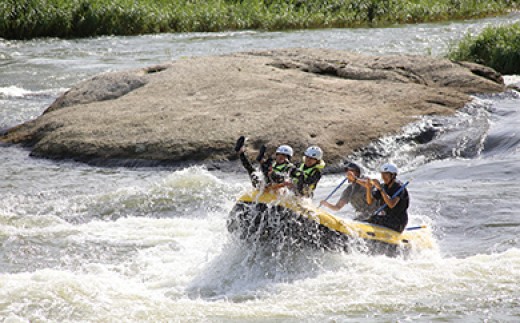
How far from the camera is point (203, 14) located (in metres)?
28.5

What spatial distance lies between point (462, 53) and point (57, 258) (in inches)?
503

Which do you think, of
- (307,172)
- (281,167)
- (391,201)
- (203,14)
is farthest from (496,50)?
(203,14)

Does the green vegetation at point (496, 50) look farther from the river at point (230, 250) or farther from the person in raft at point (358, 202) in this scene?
the person in raft at point (358, 202)

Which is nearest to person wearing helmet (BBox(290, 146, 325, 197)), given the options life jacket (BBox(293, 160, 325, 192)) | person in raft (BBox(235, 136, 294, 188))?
life jacket (BBox(293, 160, 325, 192))

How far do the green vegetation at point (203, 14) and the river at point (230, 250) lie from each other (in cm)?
1104

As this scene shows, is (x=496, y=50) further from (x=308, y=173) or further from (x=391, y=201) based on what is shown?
(x=308, y=173)

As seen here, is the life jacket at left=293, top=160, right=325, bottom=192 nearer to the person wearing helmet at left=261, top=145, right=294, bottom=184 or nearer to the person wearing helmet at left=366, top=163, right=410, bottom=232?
the person wearing helmet at left=261, top=145, right=294, bottom=184

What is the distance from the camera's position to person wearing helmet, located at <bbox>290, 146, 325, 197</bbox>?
29.9 ft

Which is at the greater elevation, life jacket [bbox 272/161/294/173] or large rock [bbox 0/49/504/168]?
life jacket [bbox 272/161/294/173]

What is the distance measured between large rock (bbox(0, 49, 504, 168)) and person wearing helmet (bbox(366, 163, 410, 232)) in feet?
10.1

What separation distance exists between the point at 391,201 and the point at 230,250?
6.31 feet

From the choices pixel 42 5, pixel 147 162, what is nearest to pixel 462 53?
pixel 147 162

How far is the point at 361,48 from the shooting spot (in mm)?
22609

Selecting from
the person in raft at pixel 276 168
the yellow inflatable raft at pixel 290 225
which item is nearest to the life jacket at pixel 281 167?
the person in raft at pixel 276 168
